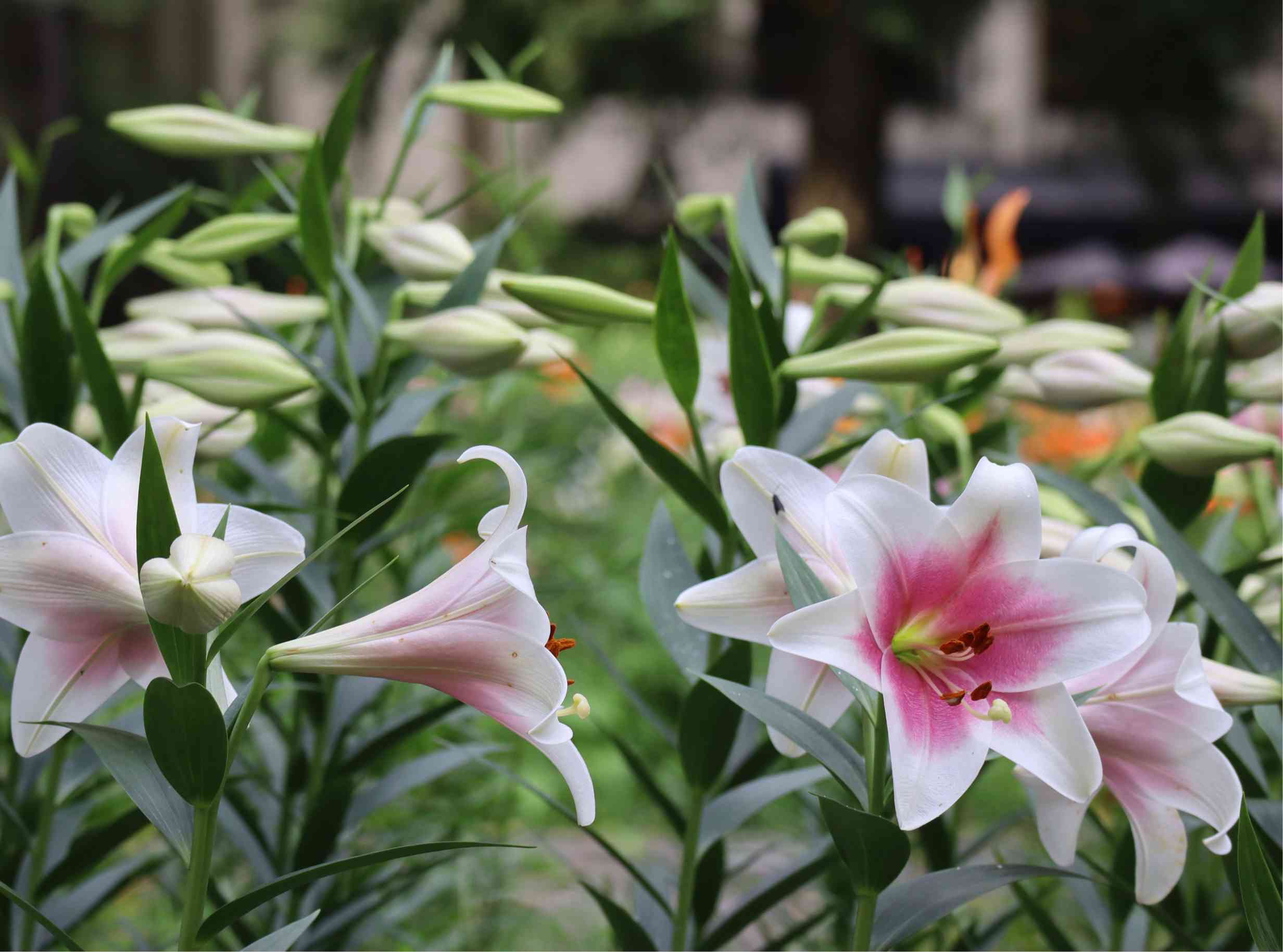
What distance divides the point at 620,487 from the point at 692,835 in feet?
5.04

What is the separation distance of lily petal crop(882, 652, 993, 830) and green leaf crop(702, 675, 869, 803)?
0.02 m

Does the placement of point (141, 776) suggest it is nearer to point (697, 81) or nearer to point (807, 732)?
point (807, 732)

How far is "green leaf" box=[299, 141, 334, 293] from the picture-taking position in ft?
1.78

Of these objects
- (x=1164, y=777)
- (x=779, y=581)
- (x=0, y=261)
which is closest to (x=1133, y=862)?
(x=1164, y=777)

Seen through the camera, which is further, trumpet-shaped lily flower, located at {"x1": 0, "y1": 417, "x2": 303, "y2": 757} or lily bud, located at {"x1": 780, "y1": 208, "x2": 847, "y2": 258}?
lily bud, located at {"x1": 780, "y1": 208, "x2": 847, "y2": 258}

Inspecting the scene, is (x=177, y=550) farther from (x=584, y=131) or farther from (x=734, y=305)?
(x=584, y=131)

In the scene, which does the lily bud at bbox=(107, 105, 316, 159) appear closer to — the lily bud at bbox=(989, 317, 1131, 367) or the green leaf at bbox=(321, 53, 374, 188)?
the green leaf at bbox=(321, 53, 374, 188)

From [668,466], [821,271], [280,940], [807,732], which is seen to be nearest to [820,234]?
[821,271]

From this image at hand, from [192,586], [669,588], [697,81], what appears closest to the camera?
[192,586]

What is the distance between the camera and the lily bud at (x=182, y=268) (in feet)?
2.20

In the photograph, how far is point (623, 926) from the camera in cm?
51

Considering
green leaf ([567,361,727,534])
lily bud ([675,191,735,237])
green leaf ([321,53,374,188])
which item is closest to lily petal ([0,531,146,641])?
green leaf ([567,361,727,534])

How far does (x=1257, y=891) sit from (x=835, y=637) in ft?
0.50

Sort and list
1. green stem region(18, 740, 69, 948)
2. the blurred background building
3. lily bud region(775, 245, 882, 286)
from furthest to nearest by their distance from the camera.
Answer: the blurred background building < lily bud region(775, 245, 882, 286) < green stem region(18, 740, 69, 948)
